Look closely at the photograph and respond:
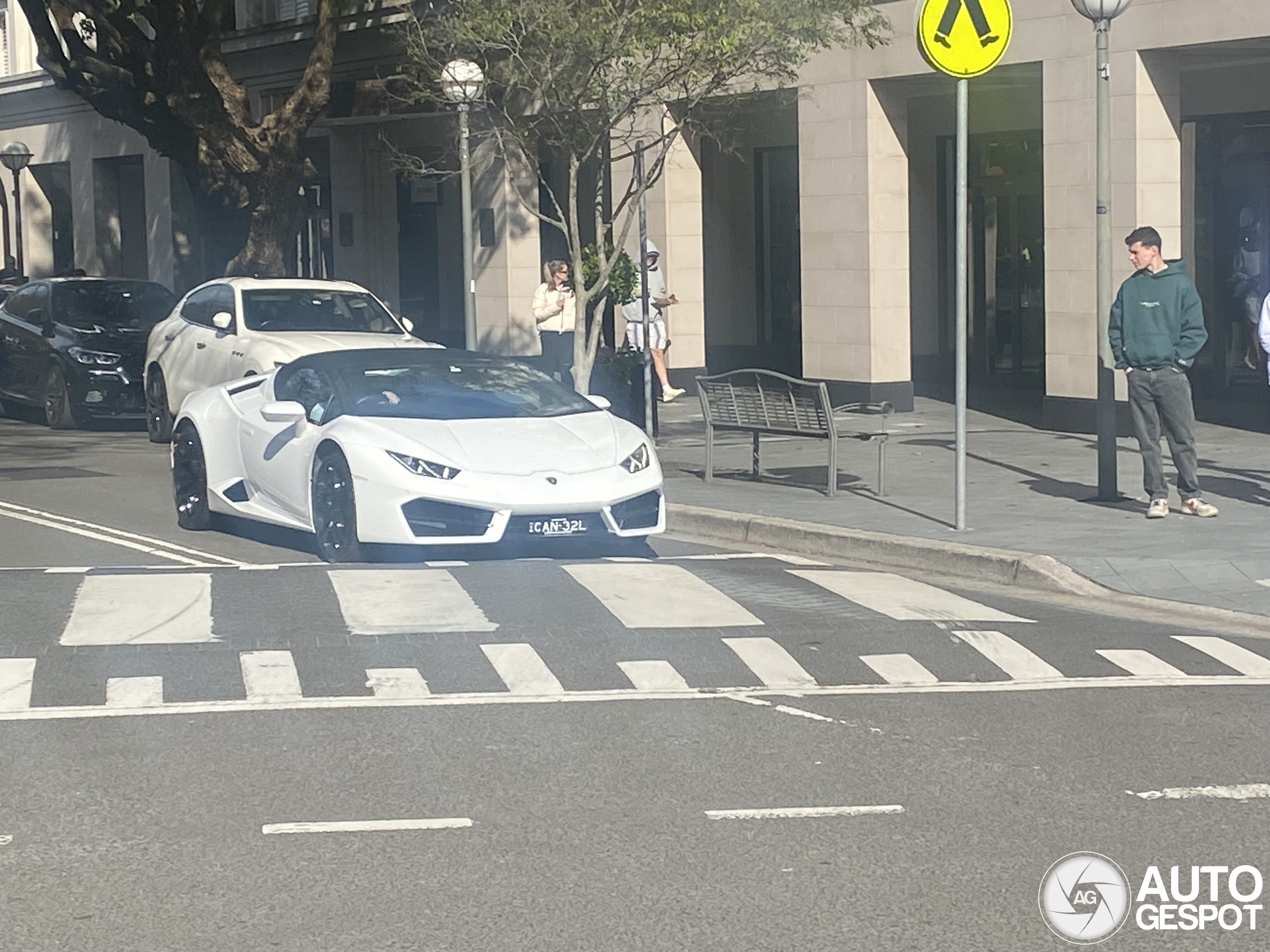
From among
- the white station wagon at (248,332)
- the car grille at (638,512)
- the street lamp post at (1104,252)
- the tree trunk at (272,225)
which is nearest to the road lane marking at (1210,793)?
the car grille at (638,512)

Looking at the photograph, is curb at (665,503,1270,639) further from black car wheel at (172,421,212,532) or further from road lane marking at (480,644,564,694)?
road lane marking at (480,644,564,694)

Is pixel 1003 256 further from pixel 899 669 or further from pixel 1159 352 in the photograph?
pixel 899 669

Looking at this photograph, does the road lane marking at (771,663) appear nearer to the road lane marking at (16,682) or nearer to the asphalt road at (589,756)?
the asphalt road at (589,756)

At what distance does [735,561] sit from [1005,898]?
6858 millimetres

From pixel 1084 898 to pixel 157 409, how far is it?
1627cm

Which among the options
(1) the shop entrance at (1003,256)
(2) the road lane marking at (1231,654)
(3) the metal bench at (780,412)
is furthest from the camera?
(1) the shop entrance at (1003,256)

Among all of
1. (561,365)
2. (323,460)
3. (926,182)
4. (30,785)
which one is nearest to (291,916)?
(30,785)

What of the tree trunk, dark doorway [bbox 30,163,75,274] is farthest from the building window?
the tree trunk

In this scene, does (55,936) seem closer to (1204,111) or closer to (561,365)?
(561,365)

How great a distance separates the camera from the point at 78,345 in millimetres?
22375

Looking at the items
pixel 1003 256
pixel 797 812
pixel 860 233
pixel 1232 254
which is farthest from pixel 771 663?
pixel 1003 256

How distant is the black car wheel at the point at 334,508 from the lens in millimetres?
12062

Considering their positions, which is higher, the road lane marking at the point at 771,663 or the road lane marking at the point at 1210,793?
the road lane marking at the point at 771,663

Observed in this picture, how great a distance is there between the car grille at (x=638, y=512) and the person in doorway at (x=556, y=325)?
8896mm
